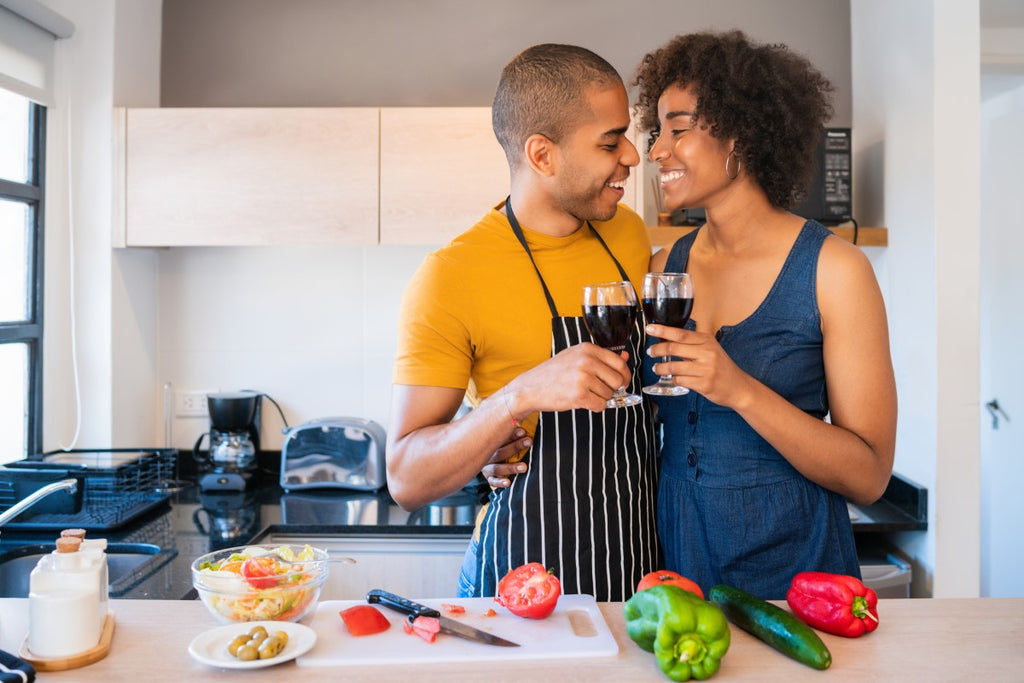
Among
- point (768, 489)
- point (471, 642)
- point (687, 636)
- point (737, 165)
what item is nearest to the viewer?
point (687, 636)

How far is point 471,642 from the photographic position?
1260 millimetres

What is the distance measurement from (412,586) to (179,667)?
65.6 inches

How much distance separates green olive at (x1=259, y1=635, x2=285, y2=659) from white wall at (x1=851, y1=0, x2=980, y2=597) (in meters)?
2.01

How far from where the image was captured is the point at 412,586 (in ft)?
9.29

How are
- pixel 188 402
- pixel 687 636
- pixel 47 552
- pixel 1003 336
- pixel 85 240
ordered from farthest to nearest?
pixel 1003 336 → pixel 188 402 → pixel 85 240 → pixel 47 552 → pixel 687 636

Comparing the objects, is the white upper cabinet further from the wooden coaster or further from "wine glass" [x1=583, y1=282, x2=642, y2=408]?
the wooden coaster

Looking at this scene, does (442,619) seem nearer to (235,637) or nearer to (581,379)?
(235,637)

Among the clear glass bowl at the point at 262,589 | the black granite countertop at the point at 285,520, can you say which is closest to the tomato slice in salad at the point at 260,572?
the clear glass bowl at the point at 262,589

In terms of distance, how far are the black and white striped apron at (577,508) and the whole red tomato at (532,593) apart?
0.34 metres

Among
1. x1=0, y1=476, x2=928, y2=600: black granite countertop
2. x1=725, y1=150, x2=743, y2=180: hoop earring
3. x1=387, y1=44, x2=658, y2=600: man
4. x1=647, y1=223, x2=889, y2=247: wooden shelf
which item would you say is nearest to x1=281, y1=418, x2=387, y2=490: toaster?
x1=0, y1=476, x2=928, y2=600: black granite countertop

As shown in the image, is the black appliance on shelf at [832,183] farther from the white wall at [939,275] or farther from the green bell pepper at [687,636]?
the green bell pepper at [687,636]

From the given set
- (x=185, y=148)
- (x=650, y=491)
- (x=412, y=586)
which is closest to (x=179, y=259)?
(x=185, y=148)

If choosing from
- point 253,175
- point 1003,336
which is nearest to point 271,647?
point 253,175

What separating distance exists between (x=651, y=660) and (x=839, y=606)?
0.28 metres
